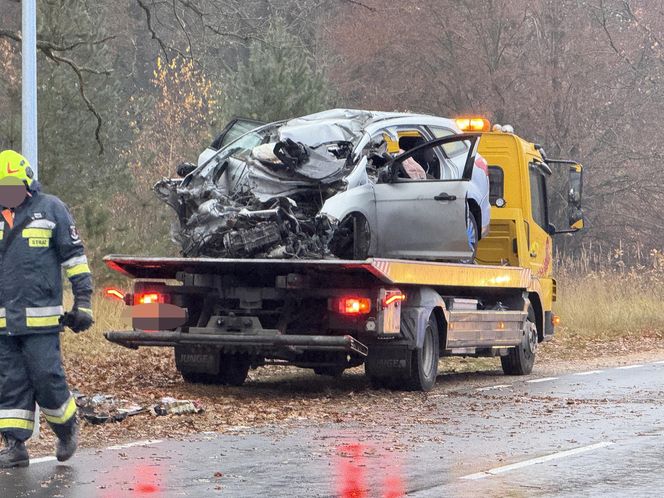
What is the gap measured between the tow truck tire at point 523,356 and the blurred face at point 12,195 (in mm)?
8771

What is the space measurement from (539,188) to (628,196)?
21.4 m

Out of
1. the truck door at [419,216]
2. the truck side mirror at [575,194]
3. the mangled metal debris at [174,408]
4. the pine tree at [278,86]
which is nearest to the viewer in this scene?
the mangled metal debris at [174,408]

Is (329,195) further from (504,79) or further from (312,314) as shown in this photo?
(504,79)

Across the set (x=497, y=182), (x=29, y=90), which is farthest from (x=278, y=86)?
(x=29, y=90)

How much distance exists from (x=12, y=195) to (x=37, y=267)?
44 centimetres

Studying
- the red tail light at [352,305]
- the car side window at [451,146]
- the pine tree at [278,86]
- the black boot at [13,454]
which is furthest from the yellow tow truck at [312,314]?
the pine tree at [278,86]

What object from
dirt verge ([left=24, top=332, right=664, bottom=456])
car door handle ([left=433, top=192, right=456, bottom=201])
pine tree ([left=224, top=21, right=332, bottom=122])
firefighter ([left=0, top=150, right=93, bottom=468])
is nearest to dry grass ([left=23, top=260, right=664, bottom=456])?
dirt verge ([left=24, top=332, right=664, bottom=456])

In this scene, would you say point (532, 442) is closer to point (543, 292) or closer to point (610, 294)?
point (543, 292)

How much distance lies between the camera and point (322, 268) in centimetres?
1183

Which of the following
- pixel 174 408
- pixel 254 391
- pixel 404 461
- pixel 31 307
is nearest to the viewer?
pixel 31 307

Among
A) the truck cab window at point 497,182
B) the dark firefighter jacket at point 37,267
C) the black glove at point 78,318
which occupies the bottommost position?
the black glove at point 78,318

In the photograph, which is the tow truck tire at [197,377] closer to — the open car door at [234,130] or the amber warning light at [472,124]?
the open car door at [234,130]

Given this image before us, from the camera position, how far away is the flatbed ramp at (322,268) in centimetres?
1173

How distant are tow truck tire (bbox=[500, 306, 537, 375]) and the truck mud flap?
390 cm
